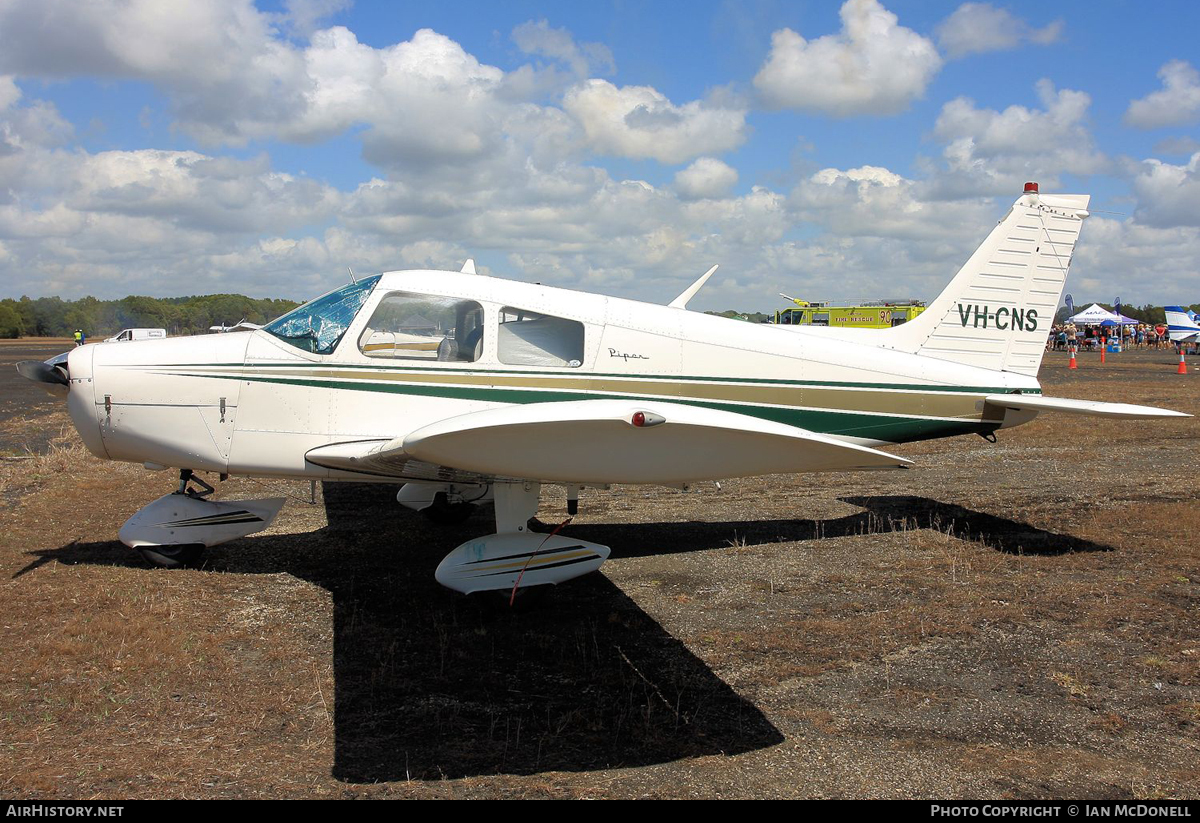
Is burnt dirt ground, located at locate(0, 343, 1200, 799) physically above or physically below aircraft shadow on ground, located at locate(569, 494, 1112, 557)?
below

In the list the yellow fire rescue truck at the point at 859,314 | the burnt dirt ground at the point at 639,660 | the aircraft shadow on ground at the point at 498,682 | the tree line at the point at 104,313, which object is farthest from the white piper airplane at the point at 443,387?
the tree line at the point at 104,313

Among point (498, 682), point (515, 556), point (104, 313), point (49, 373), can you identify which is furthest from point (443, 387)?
point (104, 313)

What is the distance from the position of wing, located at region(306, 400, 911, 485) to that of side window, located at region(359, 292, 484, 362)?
159 cm

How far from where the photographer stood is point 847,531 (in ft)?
25.6

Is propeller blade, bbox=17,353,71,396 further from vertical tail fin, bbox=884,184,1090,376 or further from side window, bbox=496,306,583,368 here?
vertical tail fin, bbox=884,184,1090,376

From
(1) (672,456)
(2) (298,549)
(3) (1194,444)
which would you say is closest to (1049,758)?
(1) (672,456)

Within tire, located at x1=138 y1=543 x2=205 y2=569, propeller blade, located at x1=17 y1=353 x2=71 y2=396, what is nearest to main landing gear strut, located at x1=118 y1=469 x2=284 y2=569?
tire, located at x1=138 y1=543 x2=205 y2=569

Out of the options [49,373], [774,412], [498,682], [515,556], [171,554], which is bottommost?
[498,682]

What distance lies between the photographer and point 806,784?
3510 mm

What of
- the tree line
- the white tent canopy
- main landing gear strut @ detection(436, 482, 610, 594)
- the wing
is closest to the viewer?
the wing

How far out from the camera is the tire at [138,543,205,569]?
21.2 feet

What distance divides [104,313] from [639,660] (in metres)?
110

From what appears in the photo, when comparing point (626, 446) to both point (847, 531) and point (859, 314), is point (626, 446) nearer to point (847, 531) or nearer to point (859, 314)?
point (847, 531)
